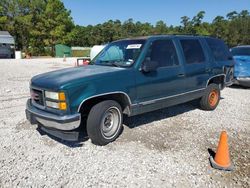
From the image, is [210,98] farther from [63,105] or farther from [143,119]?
[63,105]

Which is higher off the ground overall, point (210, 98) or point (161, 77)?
point (161, 77)

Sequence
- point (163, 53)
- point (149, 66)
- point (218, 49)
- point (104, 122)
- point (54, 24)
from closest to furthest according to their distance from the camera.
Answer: point (104, 122)
point (149, 66)
point (163, 53)
point (218, 49)
point (54, 24)

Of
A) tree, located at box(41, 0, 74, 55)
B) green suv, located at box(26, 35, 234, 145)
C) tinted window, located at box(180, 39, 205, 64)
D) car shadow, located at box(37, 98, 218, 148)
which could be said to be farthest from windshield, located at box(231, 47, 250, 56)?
tree, located at box(41, 0, 74, 55)

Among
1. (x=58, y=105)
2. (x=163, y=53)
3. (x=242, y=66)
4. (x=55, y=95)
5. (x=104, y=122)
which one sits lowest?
(x=104, y=122)

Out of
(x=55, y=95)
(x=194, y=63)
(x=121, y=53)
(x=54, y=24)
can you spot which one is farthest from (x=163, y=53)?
(x=54, y=24)

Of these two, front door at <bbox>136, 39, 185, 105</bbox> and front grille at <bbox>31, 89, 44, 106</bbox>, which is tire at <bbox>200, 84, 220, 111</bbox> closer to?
front door at <bbox>136, 39, 185, 105</bbox>

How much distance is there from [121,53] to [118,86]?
1.16m

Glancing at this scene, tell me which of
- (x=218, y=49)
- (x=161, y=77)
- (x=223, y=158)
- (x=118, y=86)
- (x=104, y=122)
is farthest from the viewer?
(x=218, y=49)

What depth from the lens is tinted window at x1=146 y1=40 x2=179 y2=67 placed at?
4.97m

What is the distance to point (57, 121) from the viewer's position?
3.85 meters

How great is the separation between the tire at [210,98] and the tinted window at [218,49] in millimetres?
824

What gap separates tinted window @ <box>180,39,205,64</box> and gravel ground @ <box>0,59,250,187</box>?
147 cm

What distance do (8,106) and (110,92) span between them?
14.0 feet

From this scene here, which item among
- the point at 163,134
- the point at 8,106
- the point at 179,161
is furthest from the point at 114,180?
the point at 8,106
